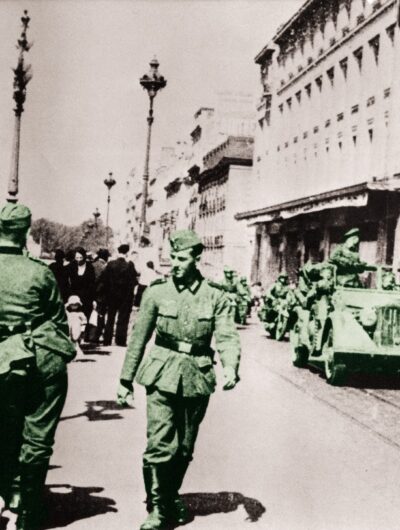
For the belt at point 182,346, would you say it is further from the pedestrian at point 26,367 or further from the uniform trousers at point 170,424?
the pedestrian at point 26,367

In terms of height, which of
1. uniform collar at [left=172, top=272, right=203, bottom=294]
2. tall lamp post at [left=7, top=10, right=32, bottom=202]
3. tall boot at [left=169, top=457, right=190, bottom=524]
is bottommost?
tall boot at [left=169, top=457, right=190, bottom=524]

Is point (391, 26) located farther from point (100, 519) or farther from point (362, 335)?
point (100, 519)

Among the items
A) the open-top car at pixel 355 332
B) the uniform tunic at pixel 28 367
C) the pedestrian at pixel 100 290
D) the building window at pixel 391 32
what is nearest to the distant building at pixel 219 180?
the building window at pixel 391 32

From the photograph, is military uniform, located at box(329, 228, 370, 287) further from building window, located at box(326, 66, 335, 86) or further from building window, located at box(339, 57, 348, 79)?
building window, located at box(326, 66, 335, 86)

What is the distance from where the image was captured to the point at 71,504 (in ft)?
20.1


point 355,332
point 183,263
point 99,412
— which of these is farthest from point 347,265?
point 183,263

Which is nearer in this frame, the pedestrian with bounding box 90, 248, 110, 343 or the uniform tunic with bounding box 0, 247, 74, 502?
the uniform tunic with bounding box 0, 247, 74, 502

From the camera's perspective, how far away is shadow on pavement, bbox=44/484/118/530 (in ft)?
18.8

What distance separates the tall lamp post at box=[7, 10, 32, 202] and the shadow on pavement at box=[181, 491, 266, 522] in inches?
410

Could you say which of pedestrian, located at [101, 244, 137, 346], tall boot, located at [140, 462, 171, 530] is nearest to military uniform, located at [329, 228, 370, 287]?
pedestrian, located at [101, 244, 137, 346]

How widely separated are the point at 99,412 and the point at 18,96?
8645mm

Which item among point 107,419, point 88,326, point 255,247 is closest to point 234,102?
point 255,247

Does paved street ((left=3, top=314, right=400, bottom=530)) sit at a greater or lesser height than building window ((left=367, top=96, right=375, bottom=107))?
lesser

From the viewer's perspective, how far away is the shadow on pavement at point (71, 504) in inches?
226
